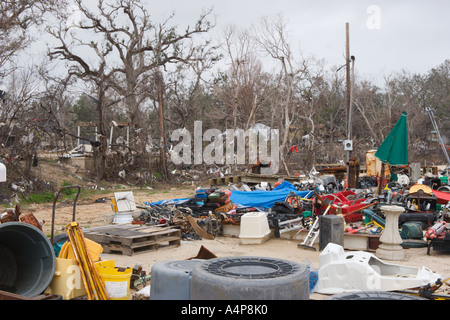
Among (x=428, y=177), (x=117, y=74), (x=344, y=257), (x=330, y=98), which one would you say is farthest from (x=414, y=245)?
(x=330, y=98)

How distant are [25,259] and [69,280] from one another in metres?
0.69

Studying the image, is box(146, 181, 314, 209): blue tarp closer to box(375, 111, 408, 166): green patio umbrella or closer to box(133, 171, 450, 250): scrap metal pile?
box(133, 171, 450, 250): scrap metal pile

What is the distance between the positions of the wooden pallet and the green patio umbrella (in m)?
6.52

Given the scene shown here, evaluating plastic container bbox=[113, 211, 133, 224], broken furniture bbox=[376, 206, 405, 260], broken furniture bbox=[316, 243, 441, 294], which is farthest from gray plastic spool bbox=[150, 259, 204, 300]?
plastic container bbox=[113, 211, 133, 224]

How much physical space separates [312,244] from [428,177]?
10305mm

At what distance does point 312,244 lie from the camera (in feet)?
29.0

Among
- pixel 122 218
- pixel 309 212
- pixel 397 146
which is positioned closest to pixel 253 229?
pixel 309 212

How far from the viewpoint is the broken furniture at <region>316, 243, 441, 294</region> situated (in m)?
5.57

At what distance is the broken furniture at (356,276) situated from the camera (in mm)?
5570

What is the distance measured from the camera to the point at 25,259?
5.42 m

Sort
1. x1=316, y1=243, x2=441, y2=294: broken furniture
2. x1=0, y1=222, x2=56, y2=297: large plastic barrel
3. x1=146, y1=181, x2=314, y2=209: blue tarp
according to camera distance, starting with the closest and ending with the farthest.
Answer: x1=0, y1=222, x2=56, y2=297: large plastic barrel → x1=316, y1=243, x2=441, y2=294: broken furniture → x1=146, y1=181, x2=314, y2=209: blue tarp

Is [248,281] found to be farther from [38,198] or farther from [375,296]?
[38,198]
